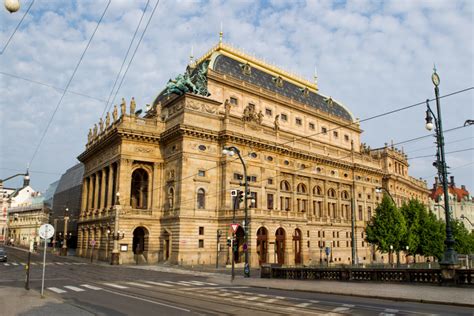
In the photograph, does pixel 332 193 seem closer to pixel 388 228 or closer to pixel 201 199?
pixel 388 228

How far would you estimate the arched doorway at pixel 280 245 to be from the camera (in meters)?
52.1

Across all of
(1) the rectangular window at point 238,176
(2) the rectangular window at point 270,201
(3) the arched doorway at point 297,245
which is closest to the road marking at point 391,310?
(1) the rectangular window at point 238,176

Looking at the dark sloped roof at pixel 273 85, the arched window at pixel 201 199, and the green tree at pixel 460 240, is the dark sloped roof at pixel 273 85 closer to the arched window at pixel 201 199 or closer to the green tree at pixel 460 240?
the arched window at pixel 201 199

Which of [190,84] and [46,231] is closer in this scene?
[46,231]

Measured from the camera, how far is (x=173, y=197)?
5075cm

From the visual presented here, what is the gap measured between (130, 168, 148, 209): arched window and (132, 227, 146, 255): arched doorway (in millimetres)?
4102

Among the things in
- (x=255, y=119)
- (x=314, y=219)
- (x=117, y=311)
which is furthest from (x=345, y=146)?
(x=117, y=311)

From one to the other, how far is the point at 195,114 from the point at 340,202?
33620 millimetres

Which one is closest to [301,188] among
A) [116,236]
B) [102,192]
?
[116,236]

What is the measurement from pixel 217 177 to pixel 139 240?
14.2m

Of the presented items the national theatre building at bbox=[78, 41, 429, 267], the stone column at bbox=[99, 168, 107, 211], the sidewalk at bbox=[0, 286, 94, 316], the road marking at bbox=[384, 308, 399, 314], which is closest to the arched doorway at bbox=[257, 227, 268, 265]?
the national theatre building at bbox=[78, 41, 429, 267]

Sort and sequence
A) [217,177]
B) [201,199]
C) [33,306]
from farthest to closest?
[217,177] < [201,199] < [33,306]

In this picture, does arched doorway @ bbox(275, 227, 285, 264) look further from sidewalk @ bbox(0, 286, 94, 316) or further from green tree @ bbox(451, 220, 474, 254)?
sidewalk @ bbox(0, 286, 94, 316)

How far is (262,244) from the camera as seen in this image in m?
49.5
